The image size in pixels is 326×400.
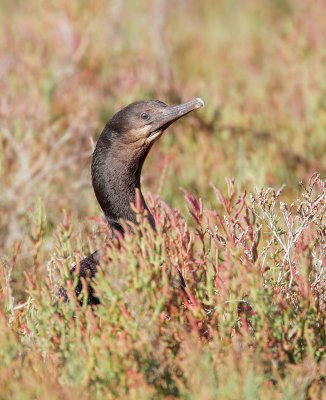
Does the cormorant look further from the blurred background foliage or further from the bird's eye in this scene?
the blurred background foliage

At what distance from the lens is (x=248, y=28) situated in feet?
33.3

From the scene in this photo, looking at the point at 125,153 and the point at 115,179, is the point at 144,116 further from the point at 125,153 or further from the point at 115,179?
the point at 115,179

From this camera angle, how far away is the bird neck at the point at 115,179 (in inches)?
156

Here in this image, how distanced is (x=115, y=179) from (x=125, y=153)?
0.46ft

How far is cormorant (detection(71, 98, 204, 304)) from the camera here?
13.0 feet

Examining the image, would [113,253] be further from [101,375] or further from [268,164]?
[268,164]

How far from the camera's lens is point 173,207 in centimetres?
525

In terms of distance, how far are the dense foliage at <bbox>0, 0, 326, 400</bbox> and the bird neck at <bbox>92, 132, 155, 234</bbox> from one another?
0.43ft

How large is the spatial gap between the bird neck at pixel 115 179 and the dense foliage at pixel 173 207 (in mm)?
130

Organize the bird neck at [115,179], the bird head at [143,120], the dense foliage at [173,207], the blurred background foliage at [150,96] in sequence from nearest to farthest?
the dense foliage at [173,207]
the bird neck at [115,179]
the bird head at [143,120]
the blurred background foliage at [150,96]

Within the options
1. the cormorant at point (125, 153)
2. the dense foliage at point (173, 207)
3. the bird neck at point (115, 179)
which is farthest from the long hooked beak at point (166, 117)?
the dense foliage at point (173, 207)

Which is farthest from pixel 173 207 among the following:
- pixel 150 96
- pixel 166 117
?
pixel 150 96

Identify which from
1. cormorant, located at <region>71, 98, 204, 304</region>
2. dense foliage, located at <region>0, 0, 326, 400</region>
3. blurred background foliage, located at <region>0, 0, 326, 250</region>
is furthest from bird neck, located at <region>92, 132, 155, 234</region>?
blurred background foliage, located at <region>0, 0, 326, 250</region>

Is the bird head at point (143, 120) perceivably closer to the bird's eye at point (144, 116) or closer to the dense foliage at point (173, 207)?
the bird's eye at point (144, 116)
